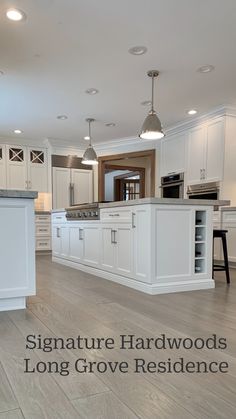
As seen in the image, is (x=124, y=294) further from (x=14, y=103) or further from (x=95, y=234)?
(x=14, y=103)

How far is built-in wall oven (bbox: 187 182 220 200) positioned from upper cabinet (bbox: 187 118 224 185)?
0.25ft

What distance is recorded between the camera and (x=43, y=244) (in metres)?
6.71

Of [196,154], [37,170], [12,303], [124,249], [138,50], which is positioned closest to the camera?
[12,303]

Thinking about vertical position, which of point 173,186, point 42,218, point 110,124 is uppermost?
point 110,124

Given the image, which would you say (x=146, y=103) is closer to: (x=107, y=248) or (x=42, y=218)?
(x=107, y=248)

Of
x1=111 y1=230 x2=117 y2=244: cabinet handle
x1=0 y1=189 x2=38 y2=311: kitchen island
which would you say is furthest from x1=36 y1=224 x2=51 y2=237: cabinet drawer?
x1=0 y1=189 x2=38 y2=311: kitchen island

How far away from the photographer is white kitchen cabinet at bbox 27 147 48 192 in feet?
22.5

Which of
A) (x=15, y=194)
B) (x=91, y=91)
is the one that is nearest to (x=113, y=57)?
(x=91, y=91)

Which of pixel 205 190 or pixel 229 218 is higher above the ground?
pixel 205 190

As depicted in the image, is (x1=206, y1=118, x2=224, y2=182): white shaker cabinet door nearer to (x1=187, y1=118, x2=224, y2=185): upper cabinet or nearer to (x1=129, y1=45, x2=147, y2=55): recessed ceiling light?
(x1=187, y1=118, x2=224, y2=185): upper cabinet

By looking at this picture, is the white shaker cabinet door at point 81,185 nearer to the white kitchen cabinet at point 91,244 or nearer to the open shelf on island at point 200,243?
the white kitchen cabinet at point 91,244

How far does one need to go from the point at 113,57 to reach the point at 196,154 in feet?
8.64

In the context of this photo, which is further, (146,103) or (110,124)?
(110,124)

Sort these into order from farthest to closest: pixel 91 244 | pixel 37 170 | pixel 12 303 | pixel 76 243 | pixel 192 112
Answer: pixel 37 170 → pixel 192 112 → pixel 76 243 → pixel 91 244 → pixel 12 303
